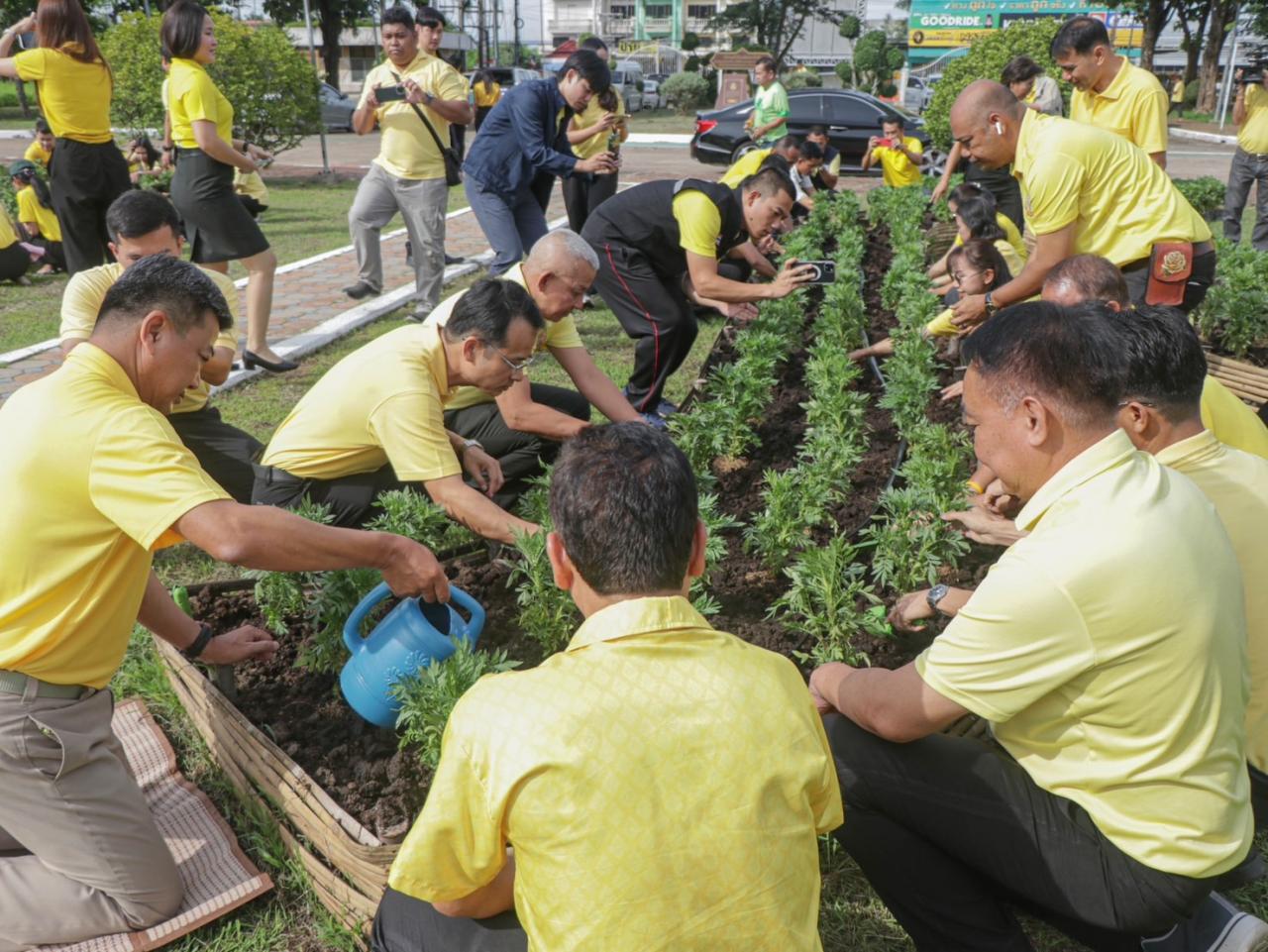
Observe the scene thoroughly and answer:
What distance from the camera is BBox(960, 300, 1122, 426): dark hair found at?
2137mm

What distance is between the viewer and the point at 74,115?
245 inches

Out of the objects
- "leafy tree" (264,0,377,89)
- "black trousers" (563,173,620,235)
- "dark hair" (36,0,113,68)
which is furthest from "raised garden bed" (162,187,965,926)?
"leafy tree" (264,0,377,89)

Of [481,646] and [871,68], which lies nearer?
[481,646]

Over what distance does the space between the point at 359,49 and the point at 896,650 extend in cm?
7144

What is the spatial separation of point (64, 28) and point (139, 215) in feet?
8.93

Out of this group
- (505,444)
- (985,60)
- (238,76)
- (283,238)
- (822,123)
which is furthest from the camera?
(822,123)

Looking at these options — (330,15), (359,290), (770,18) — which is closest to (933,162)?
(359,290)

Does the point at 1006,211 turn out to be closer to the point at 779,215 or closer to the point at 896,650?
the point at 779,215

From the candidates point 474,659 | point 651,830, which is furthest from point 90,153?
point 651,830

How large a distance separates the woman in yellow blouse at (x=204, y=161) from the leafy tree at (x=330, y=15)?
114ft

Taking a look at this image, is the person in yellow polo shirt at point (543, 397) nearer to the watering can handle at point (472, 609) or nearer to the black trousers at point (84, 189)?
the watering can handle at point (472, 609)

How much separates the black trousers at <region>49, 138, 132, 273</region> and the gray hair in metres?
3.46

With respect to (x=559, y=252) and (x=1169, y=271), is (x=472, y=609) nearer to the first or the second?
(x=559, y=252)

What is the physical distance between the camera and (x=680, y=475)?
71.7 inches
